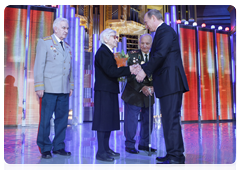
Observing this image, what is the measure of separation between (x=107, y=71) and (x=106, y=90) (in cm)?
20

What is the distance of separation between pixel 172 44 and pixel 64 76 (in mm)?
1224

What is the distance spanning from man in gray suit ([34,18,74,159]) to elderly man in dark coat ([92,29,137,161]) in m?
0.43

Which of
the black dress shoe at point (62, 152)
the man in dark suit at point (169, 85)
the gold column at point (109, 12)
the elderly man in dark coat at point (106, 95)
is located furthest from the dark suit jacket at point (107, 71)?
the gold column at point (109, 12)

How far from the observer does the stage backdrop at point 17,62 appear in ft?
17.0

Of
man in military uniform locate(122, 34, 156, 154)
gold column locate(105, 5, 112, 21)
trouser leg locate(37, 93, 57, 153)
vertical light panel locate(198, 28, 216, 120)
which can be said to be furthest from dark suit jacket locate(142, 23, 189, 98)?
gold column locate(105, 5, 112, 21)

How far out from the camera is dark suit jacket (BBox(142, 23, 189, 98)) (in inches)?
70.8

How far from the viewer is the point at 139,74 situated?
191cm

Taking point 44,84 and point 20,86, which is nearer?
point 44,84

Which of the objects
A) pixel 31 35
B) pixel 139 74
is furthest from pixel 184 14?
pixel 139 74

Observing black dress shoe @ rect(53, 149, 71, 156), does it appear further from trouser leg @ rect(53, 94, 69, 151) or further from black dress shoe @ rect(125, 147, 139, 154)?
black dress shoe @ rect(125, 147, 139, 154)

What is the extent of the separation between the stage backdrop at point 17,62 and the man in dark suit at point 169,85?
14.1 feet
